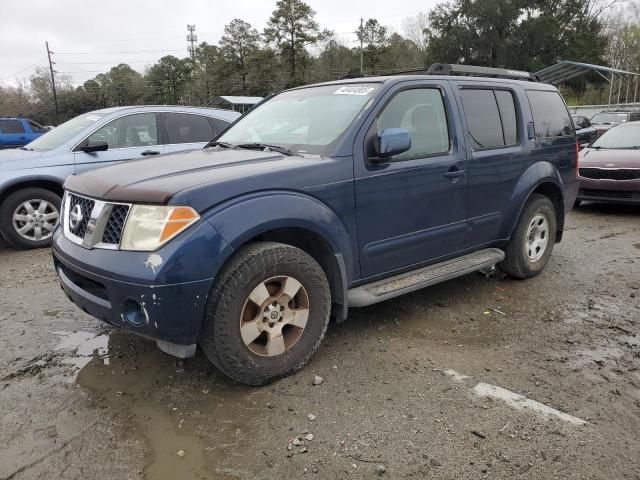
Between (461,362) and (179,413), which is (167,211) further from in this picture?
(461,362)

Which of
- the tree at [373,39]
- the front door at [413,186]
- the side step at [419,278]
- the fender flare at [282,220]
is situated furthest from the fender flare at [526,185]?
the tree at [373,39]

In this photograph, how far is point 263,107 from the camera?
4.43 meters

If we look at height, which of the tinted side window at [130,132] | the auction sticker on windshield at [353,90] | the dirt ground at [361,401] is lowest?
the dirt ground at [361,401]

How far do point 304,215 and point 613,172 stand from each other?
712cm

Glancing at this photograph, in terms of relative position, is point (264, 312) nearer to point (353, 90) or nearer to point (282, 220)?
point (282, 220)

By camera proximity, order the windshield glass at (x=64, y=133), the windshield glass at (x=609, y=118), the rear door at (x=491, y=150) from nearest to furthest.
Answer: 1. the rear door at (x=491, y=150)
2. the windshield glass at (x=64, y=133)
3. the windshield glass at (x=609, y=118)

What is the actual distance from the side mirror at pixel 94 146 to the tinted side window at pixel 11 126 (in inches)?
593

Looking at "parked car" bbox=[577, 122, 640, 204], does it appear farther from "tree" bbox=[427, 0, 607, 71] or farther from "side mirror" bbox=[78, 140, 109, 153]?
"tree" bbox=[427, 0, 607, 71]

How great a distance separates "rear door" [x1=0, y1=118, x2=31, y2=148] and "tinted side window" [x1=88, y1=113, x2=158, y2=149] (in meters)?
14.1

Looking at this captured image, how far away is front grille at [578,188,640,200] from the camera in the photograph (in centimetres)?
799

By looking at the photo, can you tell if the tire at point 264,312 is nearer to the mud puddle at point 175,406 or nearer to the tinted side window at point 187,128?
the mud puddle at point 175,406

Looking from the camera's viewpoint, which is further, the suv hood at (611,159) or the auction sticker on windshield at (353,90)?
the suv hood at (611,159)

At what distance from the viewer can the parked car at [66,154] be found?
625 cm

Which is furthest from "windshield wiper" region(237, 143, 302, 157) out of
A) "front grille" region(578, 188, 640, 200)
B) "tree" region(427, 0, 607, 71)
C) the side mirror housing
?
"tree" region(427, 0, 607, 71)
